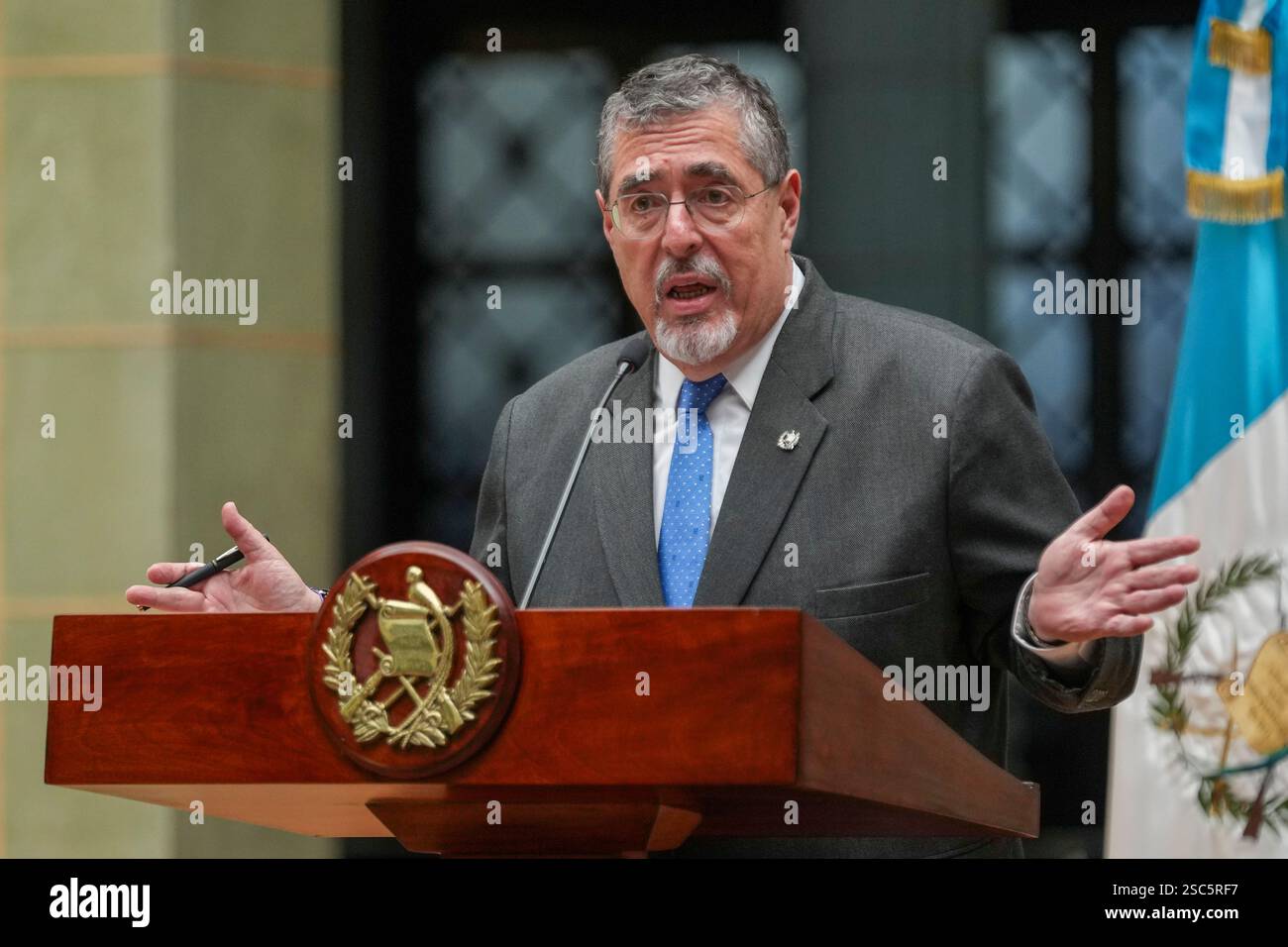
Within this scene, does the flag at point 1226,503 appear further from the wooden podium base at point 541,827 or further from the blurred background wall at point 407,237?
the wooden podium base at point 541,827

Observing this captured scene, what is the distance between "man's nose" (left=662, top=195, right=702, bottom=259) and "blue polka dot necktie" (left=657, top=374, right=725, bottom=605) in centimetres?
20

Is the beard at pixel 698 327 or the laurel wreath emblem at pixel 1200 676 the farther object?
the laurel wreath emblem at pixel 1200 676

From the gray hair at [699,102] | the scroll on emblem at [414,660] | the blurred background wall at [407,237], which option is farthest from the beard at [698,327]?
the blurred background wall at [407,237]

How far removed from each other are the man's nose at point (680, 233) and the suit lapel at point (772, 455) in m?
0.19

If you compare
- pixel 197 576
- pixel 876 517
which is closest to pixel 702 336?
pixel 876 517

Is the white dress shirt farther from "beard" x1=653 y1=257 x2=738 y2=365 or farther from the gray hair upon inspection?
the gray hair

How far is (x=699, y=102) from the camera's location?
9.20 ft

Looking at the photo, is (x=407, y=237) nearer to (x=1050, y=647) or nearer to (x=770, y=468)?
(x=770, y=468)

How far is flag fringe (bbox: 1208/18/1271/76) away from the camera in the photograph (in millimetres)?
4453

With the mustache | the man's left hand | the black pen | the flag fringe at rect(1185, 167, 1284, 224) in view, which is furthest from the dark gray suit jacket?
the flag fringe at rect(1185, 167, 1284, 224)

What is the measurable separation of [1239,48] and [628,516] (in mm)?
2531

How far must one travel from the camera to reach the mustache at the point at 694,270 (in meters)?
2.80
